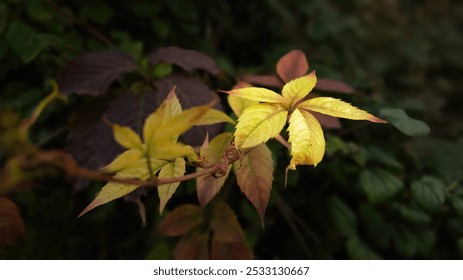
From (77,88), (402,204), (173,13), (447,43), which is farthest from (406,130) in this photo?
(447,43)

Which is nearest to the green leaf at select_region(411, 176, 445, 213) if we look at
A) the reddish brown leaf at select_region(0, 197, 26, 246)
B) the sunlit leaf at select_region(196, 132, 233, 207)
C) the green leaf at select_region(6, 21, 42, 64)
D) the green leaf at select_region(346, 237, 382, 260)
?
the green leaf at select_region(346, 237, 382, 260)

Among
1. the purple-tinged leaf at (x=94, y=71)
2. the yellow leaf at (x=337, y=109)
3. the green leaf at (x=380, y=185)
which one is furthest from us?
the green leaf at (x=380, y=185)

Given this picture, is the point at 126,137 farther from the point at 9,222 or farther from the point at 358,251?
the point at 358,251

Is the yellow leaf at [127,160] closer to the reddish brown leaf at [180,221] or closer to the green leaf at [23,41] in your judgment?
the reddish brown leaf at [180,221]

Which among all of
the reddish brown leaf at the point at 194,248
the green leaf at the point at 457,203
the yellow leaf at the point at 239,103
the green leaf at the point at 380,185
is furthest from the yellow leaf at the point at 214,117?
the green leaf at the point at 457,203

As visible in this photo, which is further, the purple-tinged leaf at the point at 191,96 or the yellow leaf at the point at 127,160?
the purple-tinged leaf at the point at 191,96

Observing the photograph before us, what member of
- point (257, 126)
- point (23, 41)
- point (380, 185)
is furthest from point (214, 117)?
point (23, 41)

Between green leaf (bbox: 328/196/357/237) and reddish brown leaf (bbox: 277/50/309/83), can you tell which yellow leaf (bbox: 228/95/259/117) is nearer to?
reddish brown leaf (bbox: 277/50/309/83)
